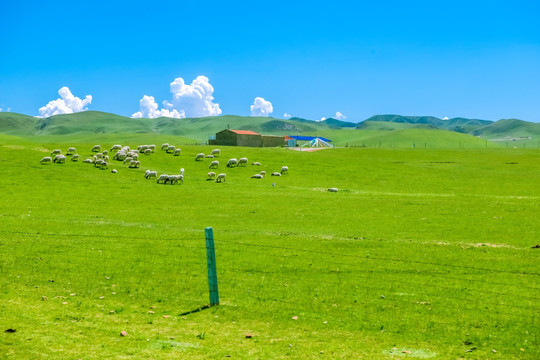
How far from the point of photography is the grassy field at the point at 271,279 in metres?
10.1

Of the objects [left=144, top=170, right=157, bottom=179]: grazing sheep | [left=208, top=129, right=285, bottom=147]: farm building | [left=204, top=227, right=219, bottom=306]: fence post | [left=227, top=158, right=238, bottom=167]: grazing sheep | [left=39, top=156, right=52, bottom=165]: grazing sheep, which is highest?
[left=208, top=129, right=285, bottom=147]: farm building

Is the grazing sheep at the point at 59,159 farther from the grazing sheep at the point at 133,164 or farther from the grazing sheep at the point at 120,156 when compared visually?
the grazing sheep at the point at 133,164

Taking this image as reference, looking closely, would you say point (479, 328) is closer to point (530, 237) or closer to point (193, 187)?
point (530, 237)

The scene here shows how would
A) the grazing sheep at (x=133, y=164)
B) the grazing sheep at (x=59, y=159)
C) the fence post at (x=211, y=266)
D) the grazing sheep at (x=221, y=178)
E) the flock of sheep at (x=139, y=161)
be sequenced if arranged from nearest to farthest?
the fence post at (x=211, y=266) → the flock of sheep at (x=139, y=161) → the grazing sheep at (x=221, y=178) → the grazing sheep at (x=59, y=159) → the grazing sheep at (x=133, y=164)

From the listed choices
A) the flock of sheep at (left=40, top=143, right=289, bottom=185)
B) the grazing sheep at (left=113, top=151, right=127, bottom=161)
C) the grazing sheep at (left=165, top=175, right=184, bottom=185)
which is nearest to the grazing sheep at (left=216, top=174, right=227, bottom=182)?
the flock of sheep at (left=40, top=143, right=289, bottom=185)

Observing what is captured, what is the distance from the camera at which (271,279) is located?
16.0 metres

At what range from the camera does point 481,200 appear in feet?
147

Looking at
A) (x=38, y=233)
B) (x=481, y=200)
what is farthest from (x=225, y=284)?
(x=481, y=200)

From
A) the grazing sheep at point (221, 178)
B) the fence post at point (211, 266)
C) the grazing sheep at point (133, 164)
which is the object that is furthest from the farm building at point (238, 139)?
the fence post at point (211, 266)

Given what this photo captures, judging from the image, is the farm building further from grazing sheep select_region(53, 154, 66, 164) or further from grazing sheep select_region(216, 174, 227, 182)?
grazing sheep select_region(216, 174, 227, 182)

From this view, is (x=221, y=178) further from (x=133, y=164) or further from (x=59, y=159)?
(x=59, y=159)

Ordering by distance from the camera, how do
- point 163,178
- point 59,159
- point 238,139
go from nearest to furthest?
point 163,178
point 59,159
point 238,139

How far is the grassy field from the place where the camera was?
33.3ft

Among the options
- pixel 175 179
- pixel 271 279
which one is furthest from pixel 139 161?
pixel 271 279
